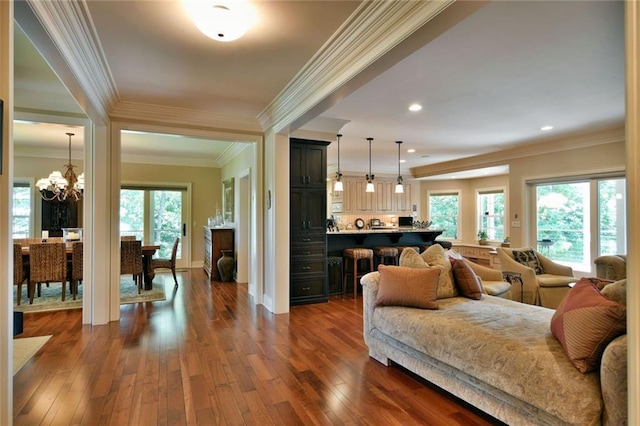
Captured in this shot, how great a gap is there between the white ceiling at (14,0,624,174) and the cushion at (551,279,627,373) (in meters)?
1.90

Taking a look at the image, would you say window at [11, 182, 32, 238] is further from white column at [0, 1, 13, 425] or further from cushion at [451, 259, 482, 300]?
cushion at [451, 259, 482, 300]

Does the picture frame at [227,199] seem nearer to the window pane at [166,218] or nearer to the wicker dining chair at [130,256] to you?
the window pane at [166,218]

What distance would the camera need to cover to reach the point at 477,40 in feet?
8.63

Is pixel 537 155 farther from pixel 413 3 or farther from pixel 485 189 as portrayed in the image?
pixel 413 3

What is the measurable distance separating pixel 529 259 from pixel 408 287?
314 cm

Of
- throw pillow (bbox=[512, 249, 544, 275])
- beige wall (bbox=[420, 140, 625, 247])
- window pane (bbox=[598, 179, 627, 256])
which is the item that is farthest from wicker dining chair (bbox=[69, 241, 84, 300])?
window pane (bbox=[598, 179, 627, 256])

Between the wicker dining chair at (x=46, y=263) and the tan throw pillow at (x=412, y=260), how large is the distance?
15.7ft

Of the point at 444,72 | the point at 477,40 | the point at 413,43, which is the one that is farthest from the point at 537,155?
the point at 413,43

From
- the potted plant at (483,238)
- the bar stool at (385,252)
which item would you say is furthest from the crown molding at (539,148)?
the bar stool at (385,252)

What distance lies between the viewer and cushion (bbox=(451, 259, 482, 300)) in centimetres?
310

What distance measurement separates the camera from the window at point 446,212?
10.1 m

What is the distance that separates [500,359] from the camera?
1984mm

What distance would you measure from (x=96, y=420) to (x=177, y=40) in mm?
2768

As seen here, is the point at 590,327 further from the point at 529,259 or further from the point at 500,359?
the point at 529,259
